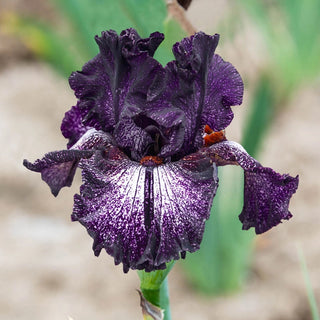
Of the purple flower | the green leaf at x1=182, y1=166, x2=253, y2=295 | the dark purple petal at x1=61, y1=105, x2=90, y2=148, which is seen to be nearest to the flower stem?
the purple flower

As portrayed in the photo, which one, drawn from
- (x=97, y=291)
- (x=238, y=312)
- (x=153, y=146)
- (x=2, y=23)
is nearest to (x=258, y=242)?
(x=238, y=312)

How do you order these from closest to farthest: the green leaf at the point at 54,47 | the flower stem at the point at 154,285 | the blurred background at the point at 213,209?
the flower stem at the point at 154,285 < the blurred background at the point at 213,209 < the green leaf at the point at 54,47

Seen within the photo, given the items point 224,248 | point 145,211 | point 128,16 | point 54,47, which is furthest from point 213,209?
point 54,47

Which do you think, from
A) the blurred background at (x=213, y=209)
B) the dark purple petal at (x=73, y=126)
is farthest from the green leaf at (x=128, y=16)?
the dark purple petal at (x=73, y=126)

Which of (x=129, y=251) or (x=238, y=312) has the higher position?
(x=238, y=312)

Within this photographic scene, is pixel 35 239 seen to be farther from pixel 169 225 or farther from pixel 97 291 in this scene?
pixel 169 225

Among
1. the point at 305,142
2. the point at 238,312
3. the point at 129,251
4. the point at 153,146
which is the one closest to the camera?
the point at 129,251

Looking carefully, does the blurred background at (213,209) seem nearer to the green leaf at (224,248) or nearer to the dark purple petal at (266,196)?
the green leaf at (224,248)
